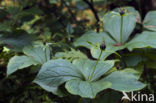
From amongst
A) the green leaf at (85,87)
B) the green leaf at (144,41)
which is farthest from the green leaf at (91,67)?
the green leaf at (144,41)

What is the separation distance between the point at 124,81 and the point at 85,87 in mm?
291

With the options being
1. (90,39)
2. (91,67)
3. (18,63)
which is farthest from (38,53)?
(90,39)

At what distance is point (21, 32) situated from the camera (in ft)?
6.85

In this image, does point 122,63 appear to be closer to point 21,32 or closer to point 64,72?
point 64,72

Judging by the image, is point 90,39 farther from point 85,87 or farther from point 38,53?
point 85,87

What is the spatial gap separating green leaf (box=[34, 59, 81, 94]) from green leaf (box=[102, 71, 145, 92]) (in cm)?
24

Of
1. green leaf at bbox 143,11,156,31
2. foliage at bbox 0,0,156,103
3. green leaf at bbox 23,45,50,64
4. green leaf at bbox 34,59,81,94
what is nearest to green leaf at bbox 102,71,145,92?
foliage at bbox 0,0,156,103

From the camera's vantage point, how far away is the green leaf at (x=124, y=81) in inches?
48.6

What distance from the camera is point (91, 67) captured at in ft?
4.62

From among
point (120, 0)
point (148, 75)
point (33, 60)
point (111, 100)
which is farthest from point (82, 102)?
point (120, 0)

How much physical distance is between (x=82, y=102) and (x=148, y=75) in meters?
0.98

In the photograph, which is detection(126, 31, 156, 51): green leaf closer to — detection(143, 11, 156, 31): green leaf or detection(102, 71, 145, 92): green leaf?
detection(143, 11, 156, 31): green leaf

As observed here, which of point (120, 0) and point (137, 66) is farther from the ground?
point (120, 0)

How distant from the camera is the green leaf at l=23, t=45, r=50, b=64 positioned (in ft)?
5.11
